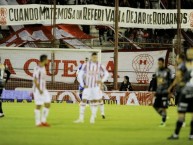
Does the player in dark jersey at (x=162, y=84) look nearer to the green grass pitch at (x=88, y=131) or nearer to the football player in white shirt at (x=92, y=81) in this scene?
the green grass pitch at (x=88, y=131)

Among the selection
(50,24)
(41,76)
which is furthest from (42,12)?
(41,76)

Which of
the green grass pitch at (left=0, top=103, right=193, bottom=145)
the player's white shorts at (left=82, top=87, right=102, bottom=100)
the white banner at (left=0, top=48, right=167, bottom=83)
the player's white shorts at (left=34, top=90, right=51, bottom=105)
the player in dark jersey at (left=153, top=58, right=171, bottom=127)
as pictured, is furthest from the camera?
the white banner at (left=0, top=48, right=167, bottom=83)

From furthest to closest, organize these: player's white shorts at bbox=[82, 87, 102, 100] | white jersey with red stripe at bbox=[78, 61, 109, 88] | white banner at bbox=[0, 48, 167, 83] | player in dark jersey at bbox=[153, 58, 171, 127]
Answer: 1. white banner at bbox=[0, 48, 167, 83]
2. white jersey with red stripe at bbox=[78, 61, 109, 88]
3. player's white shorts at bbox=[82, 87, 102, 100]
4. player in dark jersey at bbox=[153, 58, 171, 127]

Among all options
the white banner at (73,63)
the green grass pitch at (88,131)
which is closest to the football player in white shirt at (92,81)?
the green grass pitch at (88,131)

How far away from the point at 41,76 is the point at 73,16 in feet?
58.3

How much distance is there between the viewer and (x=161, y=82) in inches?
783

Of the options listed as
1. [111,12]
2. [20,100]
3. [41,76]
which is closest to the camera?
[41,76]

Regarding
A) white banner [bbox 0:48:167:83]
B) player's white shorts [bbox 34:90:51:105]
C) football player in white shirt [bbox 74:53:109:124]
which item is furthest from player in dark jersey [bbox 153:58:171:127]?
white banner [bbox 0:48:167:83]

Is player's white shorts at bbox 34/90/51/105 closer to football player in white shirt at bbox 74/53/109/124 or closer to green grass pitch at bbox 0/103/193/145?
green grass pitch at bbox 0/103/193/145

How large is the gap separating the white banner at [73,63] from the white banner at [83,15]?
1.69 meters

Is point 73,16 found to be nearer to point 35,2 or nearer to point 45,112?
point 35,2

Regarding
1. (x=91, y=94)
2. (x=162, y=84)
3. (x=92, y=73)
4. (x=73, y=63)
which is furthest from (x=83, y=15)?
(x=162, y=84)

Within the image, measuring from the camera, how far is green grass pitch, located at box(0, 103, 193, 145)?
1638 centimetres

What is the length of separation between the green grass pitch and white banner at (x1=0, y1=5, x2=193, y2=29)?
11.5 m
